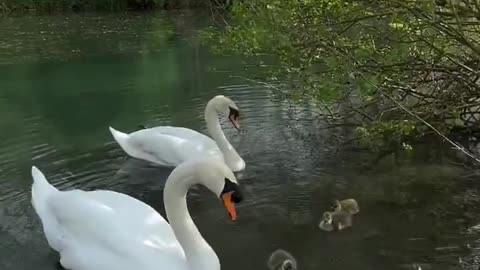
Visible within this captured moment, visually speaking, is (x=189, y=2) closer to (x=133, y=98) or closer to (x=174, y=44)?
(x=174, y=44)

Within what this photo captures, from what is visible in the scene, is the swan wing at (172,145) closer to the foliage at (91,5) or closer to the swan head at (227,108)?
the swan head at (227,108)

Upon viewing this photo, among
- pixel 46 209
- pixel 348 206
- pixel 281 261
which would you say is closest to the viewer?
pixel 281 261

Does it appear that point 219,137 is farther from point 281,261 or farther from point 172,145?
point 281,261

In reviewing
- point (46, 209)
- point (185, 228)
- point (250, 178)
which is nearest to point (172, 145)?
point (250, 178)

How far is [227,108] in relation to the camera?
8602 mm

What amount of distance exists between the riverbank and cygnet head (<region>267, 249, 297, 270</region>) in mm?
30650

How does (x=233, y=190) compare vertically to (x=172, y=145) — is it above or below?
above

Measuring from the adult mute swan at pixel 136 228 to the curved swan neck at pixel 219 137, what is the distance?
2570 millimetres

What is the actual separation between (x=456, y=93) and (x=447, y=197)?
3.72 ft

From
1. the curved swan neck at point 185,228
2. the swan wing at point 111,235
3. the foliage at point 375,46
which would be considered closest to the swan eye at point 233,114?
the foliage at point 375,46

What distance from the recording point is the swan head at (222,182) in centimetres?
454

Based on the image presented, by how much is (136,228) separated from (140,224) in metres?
0.09

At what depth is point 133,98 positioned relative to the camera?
517 inches

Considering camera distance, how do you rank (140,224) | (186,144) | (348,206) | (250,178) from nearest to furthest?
1. (140,224)
2. (348,206)
3. (250,178)
4. (186,144)
